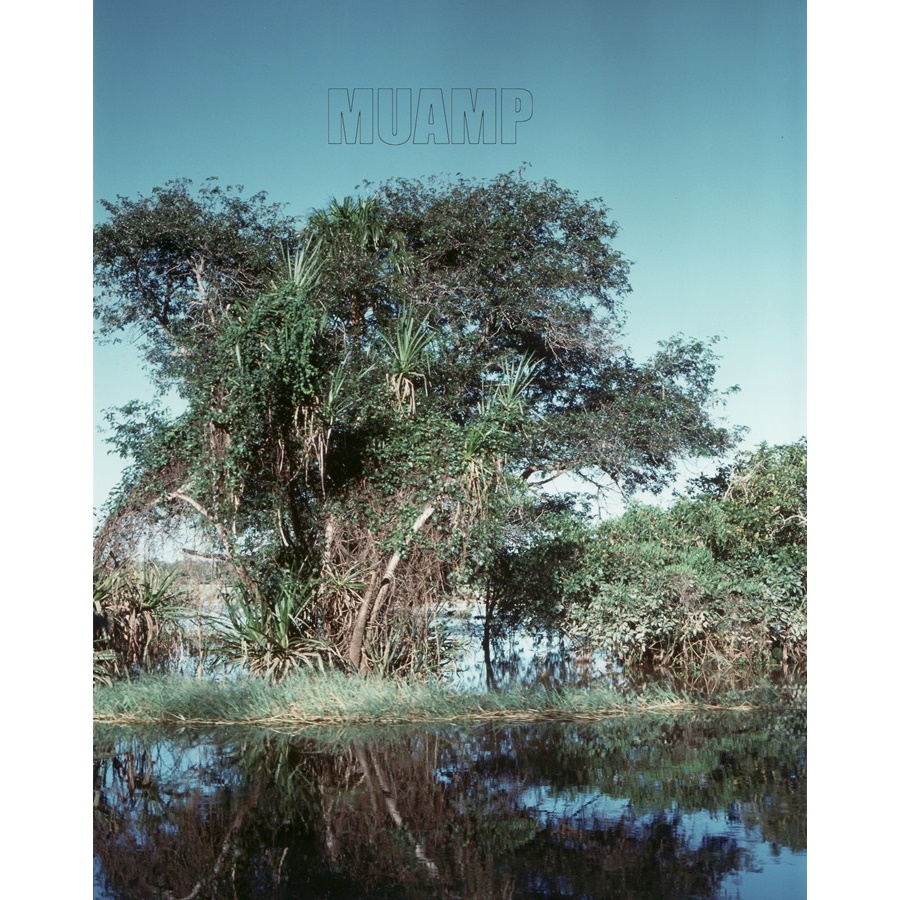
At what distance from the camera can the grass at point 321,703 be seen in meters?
6.69

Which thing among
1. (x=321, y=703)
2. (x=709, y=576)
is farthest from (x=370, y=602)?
(x=709, y=576)

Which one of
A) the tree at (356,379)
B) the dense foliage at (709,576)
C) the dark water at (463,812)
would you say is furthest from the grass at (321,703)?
the dense foliage at (709,576)

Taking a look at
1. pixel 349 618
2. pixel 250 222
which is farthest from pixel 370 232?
pixel 349 618

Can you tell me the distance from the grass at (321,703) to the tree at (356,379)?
0.90 ft

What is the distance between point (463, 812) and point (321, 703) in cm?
123

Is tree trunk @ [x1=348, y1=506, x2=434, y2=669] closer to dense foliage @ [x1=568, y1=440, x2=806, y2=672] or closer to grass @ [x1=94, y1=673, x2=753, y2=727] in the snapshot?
grass @ [x1=94, y1=673, x2=753, y2=727]

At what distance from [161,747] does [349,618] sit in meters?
1.37

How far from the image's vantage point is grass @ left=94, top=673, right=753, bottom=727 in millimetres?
6688

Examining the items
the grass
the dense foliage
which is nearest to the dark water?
the grass

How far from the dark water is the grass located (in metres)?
0.12

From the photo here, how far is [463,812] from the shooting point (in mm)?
5930

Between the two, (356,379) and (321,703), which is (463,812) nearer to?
(321,703)

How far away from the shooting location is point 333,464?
A: 23.1 feet
